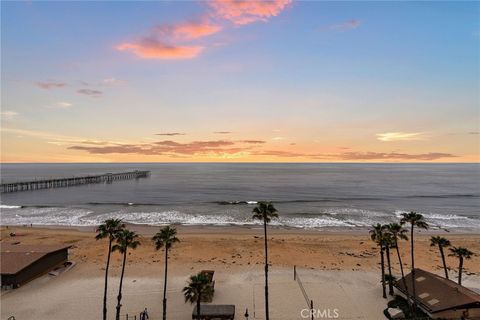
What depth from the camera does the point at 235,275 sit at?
3825 cm

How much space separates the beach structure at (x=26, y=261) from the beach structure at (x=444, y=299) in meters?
40.9

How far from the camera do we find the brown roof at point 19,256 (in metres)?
35.3

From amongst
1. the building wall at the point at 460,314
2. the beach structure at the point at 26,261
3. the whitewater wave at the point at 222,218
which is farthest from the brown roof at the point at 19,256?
the building wall at the point at 460,314

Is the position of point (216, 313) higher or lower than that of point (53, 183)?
lower

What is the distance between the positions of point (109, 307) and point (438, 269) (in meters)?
39.8

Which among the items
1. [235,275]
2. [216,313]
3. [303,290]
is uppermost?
[216,313]

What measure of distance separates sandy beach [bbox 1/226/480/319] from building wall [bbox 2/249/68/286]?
0.95 m

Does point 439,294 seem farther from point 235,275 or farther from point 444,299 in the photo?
point 235,275

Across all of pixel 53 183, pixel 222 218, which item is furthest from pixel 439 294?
pixel 53 183

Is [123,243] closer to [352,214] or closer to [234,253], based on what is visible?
[234,253]

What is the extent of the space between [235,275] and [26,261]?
2451 cm

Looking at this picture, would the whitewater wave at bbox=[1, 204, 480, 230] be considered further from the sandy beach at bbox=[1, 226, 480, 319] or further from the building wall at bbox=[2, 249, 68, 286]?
the building wall at bbox=[2, 249, 68, 286]

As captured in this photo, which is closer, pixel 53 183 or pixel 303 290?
pixel 303 290

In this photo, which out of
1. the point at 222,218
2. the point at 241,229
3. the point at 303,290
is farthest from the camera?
the point at 222,218
